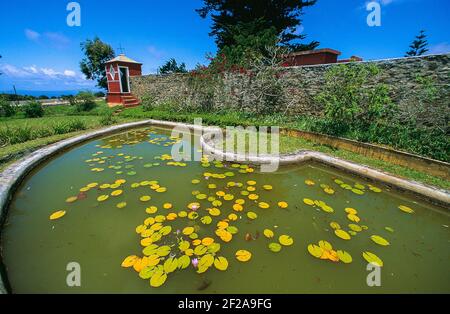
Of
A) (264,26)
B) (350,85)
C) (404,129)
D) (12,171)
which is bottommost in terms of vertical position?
(12,171)

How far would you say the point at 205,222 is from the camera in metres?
2.59

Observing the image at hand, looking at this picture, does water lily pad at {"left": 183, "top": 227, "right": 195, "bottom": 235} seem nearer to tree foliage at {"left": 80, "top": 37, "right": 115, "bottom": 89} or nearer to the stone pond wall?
the stone pond wall

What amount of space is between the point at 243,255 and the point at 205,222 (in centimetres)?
67

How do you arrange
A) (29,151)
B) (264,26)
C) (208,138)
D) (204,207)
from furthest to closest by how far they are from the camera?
1. (264,26)
2. (208,138)
3. (29,151)
4. (204,207)

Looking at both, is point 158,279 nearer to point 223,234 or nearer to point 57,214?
point 223,234

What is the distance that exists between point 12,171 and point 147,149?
254 centimetres

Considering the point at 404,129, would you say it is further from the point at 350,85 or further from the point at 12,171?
the point at 12,171

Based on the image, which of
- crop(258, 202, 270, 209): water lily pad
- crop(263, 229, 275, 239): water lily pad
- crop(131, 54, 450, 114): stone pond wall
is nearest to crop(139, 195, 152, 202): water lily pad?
crop(258, 202, 270, 209): water lily pad

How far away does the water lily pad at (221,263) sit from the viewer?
1.95m

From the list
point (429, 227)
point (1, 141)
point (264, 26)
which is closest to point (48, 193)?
point (1, 141)

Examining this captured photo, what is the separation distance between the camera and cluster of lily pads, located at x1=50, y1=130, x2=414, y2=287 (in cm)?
201

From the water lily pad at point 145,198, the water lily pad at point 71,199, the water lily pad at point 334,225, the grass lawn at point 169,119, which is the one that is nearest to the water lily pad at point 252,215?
the water lily pad at point 334,225

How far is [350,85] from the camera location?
539cm

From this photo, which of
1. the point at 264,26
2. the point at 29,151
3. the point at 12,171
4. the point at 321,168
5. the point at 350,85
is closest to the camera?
the point at 12,171
